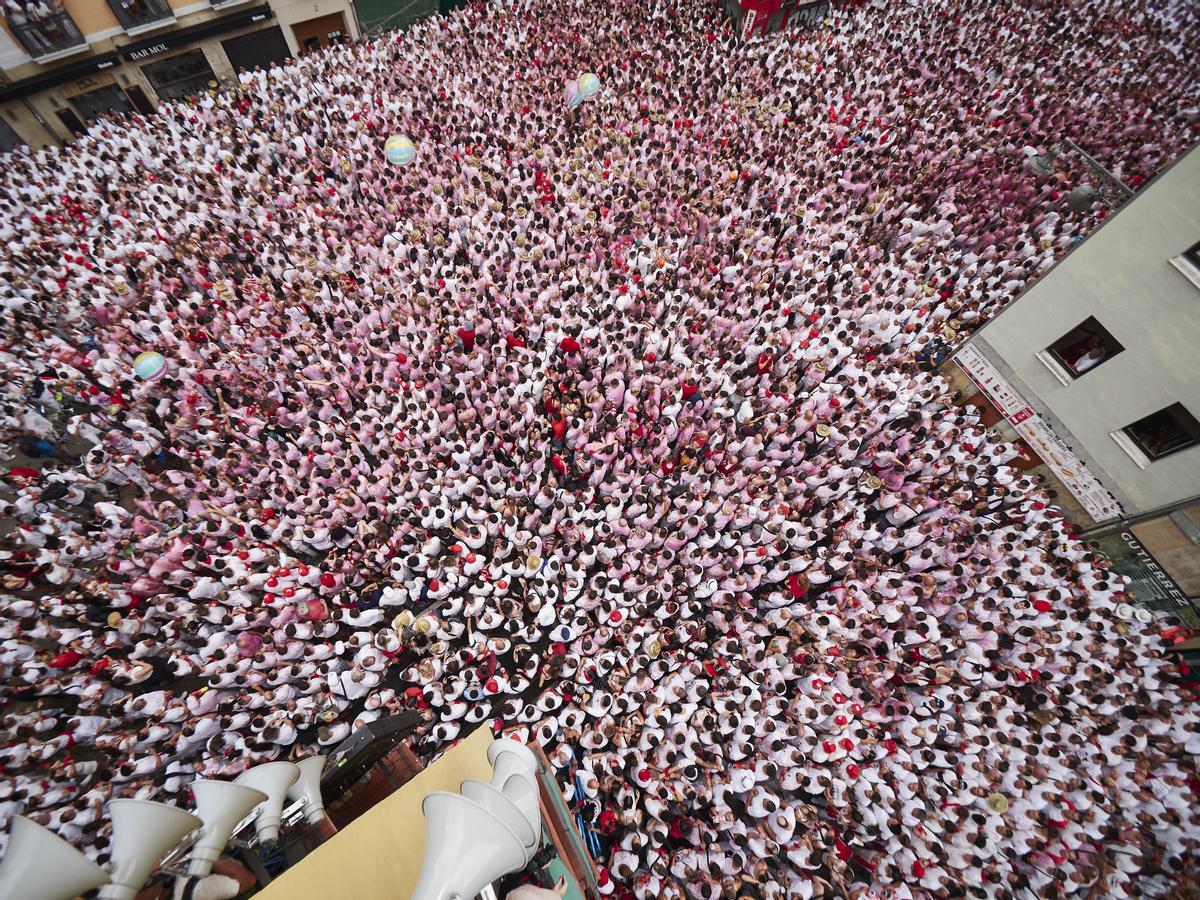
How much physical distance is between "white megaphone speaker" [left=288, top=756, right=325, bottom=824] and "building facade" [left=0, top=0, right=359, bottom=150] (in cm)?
1973

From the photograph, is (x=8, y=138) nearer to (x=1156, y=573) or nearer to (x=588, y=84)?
(x=588, y=84)

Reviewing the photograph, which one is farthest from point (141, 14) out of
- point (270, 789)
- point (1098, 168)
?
point (1098, 168)

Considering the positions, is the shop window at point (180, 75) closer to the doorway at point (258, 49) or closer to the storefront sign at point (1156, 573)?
the doorway at point (258, 49)

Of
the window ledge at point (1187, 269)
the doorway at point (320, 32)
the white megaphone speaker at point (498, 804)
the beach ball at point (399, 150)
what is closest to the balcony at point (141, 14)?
the doorway at point (320, 32)

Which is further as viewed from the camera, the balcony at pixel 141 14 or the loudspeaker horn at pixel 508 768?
the balcony at pixel 141 14

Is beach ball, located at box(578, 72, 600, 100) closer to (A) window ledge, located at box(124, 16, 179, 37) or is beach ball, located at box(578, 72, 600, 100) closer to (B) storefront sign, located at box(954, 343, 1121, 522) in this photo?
(B) storefront sign, located at box(954, 343, 1121, 522)

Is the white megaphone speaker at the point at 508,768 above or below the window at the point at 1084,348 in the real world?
below

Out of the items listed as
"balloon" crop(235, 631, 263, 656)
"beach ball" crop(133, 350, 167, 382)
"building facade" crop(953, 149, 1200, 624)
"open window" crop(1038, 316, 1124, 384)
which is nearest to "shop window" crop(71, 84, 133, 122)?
"beach ball" crop(133, 350, 167, 382)

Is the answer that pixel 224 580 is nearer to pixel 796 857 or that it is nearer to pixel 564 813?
pixel 564 813

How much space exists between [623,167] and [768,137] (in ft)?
13.1

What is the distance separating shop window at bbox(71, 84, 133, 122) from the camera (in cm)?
1431

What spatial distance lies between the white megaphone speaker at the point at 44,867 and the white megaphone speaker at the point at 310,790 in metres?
1.26

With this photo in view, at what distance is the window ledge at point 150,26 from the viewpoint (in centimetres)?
1394

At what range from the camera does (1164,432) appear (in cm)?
768
